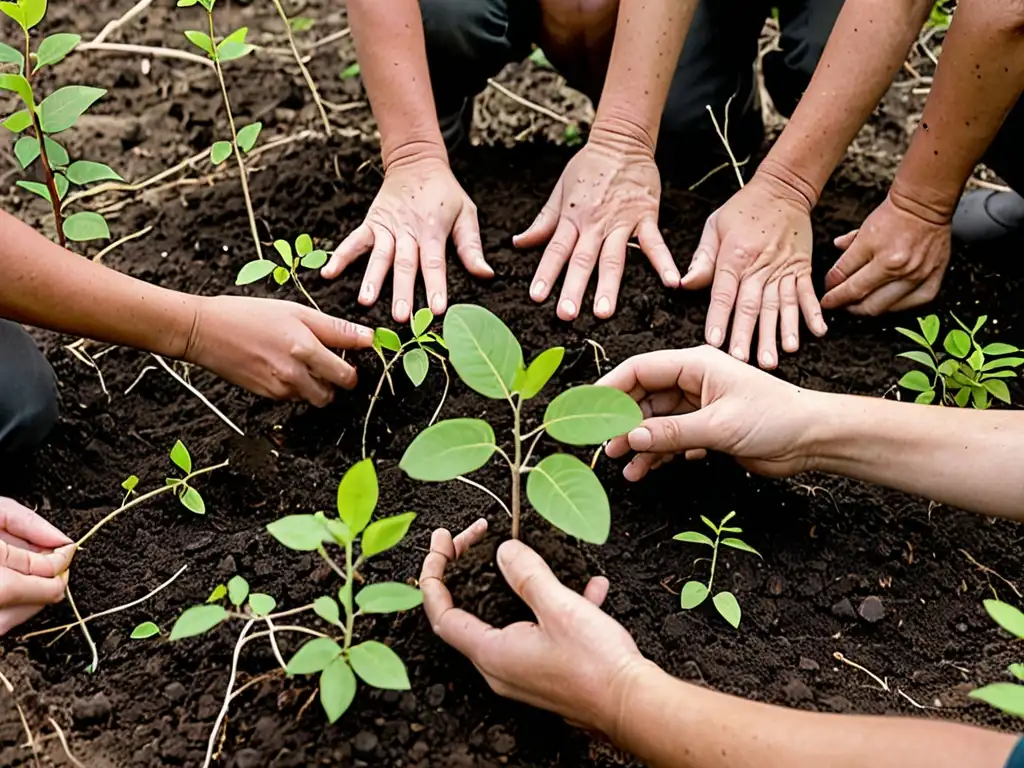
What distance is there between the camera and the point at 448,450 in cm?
104

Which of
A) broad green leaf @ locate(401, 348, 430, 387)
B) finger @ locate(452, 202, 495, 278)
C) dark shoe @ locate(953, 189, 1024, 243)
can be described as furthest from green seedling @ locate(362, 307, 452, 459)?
dark shoe @ locate(953, 189, 1024, 243)

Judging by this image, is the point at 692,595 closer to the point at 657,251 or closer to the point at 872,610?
the point at 872,610

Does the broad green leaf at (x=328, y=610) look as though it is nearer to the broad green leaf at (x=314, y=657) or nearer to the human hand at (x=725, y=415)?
the broad green leaf at (x=314, y=657)

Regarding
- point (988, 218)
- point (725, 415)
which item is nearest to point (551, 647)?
point (725, 415)

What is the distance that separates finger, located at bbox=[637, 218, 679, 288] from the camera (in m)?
1.72

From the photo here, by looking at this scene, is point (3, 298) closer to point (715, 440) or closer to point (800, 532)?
point (715, 440)

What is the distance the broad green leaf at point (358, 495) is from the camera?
3.44ft

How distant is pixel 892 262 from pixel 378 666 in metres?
1.13

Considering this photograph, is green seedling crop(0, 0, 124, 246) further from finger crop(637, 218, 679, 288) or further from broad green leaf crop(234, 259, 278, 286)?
finger crop(637, 218, 679, 288)

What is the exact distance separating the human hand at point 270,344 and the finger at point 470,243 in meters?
0.25

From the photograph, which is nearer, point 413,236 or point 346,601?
point 346,601

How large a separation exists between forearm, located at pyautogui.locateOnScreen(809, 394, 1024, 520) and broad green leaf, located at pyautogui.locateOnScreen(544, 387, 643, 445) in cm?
44

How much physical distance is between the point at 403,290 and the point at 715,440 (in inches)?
23.0

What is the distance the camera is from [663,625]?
1.37m
